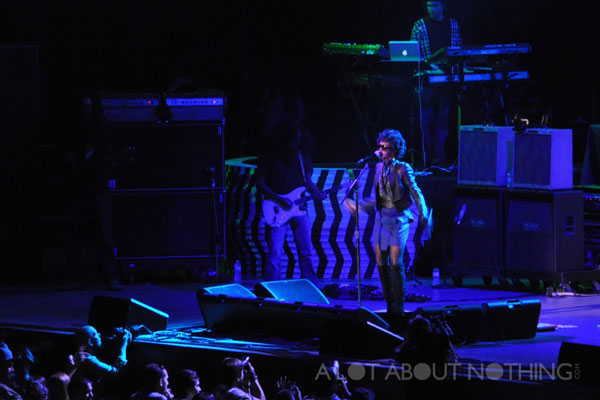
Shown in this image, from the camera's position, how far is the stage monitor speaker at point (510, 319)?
9.44 m

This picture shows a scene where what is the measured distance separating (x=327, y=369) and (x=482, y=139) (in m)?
4.51

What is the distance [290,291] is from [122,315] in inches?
61.6

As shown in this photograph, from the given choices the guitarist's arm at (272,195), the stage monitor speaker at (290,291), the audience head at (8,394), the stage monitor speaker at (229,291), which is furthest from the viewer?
the guitarist's arm at (272,195)

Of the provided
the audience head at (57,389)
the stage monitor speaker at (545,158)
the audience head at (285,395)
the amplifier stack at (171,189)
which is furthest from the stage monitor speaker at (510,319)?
the amplifier stack at (171,189)

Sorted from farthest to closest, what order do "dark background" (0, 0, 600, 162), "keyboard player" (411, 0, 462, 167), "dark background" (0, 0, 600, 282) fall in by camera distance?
"dark background" (0, 0, 600, 162) < "dark background" (0, 0, 600, 282) < "keyboard player" (411, 0, 462, 167)

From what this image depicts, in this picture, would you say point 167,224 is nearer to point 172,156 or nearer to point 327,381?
point 172,156

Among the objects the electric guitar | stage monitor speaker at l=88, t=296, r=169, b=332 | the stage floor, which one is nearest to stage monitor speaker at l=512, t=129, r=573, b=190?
the stage floor

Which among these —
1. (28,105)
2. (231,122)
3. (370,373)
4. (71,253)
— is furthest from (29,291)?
(370,373)

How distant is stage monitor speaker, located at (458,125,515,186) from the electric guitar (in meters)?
1.38

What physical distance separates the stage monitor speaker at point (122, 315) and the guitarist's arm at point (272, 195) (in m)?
2.29

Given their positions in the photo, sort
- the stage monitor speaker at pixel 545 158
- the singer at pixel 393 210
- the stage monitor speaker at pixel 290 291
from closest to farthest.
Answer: the singer at pixel 393 210, the stage monitor speaker at pixel 290 291, the stage monitor speaker at pixel 545 158

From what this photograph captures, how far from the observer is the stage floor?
9.25 metres

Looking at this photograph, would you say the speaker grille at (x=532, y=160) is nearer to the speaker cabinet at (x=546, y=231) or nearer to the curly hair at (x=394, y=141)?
the speaker cabinet at (x=546, y=231)

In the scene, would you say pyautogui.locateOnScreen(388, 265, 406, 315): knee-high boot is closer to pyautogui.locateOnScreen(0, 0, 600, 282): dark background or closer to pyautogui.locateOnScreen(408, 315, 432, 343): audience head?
pyautogui.locateOnScreen(408, 315, 432, 343): audience head
